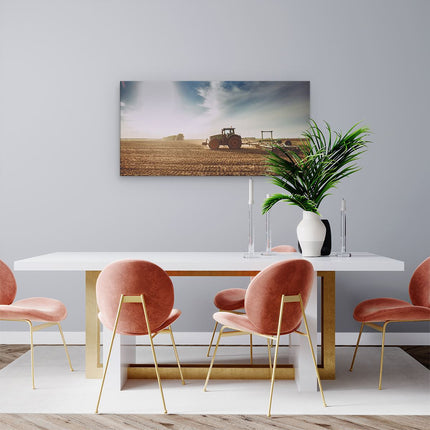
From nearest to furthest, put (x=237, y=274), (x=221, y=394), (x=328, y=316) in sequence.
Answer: (x=221, y=394)
(x=237, y=274)
(x=328, y=316)

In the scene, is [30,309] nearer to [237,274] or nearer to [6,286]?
[6,286]

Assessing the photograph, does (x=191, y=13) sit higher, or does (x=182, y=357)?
(x=191, y=13)

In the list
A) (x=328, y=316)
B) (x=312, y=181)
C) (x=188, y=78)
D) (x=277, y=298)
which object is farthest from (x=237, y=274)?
(x=188, y=78)

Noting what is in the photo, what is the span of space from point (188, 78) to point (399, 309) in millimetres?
2340

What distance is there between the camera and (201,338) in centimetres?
391

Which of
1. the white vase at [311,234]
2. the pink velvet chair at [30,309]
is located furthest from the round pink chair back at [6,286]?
the white vase at [311,234]

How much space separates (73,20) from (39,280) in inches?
81.9

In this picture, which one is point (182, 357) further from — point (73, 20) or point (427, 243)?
point (73, 20)

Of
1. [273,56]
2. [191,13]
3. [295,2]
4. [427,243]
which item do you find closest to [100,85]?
[191,13]

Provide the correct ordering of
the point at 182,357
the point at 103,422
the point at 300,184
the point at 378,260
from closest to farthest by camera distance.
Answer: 1. the point at 103,422
2. the point at 378,260
3. the point at 300,184
4. the point at 182,357

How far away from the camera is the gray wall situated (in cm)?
395

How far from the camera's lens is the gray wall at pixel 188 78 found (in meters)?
3.95

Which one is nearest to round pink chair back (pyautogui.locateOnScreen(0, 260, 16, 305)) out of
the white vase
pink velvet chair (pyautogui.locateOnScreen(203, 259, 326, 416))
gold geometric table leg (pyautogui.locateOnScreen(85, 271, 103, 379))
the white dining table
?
the white dining table

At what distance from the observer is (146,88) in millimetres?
3936
